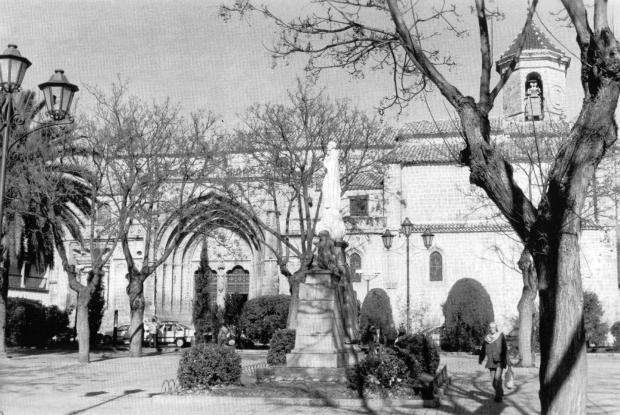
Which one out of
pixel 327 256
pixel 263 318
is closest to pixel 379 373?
pixel 327 256

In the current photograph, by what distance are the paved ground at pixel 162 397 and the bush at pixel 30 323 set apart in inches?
339

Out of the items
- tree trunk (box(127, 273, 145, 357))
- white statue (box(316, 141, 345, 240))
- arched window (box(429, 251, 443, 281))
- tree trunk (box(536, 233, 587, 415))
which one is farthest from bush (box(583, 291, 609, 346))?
tree trunk (box(536, 233, 587, 415))

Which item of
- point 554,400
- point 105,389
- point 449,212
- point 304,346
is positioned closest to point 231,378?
point 304,346

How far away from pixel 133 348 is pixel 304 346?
476 inches

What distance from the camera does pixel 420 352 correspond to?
1412 centimetres

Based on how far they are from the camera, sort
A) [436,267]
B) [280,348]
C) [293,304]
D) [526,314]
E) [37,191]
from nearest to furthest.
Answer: [280,348] → [526,314] → [37,191] → [293,304] → [436,267]

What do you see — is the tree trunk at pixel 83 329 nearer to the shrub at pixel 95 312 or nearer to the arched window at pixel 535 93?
the shrub at pixel 95 312

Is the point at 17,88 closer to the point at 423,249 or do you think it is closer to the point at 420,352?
the point at 420,352

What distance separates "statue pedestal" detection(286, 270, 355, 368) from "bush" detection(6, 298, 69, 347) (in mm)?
18204

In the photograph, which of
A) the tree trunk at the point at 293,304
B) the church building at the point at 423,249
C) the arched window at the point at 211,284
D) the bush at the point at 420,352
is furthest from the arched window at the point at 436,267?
the bush at the point at 420,352

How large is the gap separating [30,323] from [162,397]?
18897 millimetres

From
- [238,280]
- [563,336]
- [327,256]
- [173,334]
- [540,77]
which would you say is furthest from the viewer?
[238,280]

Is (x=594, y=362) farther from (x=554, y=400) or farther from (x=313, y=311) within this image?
(x=554, y=400)

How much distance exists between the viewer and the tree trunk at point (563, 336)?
5.36 metres
